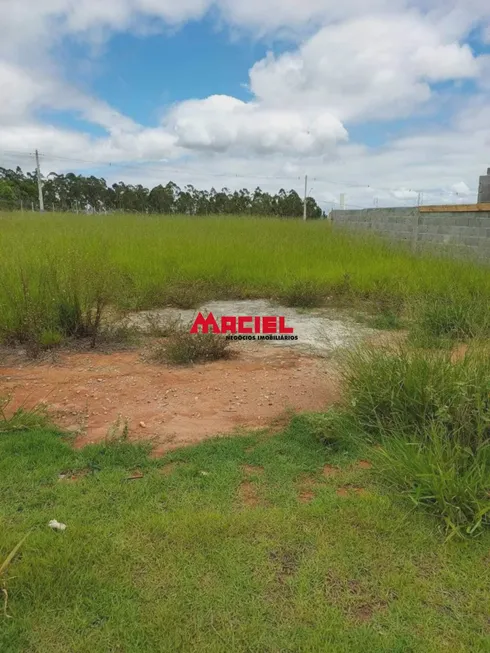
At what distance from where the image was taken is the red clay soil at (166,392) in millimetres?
2439

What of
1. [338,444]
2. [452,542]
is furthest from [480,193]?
[452,542]

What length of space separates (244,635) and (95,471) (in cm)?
105

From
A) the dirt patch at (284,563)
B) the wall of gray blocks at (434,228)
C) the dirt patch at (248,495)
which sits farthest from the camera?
the wall of gray blocks at (434,228)

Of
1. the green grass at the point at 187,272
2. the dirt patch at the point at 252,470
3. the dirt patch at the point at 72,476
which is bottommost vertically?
the dirt patch at the point at 72,476

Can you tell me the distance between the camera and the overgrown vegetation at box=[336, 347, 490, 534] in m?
1.68

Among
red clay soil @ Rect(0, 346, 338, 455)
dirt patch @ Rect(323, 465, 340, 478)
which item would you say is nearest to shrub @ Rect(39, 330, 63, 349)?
red clay soil @ Rect(0, 346, 338, 455)

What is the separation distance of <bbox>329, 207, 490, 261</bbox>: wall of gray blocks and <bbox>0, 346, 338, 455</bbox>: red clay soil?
415cm

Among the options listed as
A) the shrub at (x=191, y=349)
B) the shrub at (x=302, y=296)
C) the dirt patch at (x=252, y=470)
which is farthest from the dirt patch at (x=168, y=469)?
the shrub at (x=302, y=296)

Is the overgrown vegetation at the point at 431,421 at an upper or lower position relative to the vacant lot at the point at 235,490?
upper

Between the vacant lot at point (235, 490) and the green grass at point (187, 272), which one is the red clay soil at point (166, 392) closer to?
the vacant lot at point (235, 490)

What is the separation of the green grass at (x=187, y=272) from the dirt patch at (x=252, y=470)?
97.5 inches

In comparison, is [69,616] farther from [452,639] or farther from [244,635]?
[452,639]

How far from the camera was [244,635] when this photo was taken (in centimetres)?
118

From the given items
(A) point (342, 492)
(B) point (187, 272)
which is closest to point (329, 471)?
(A) point (342, 492)
